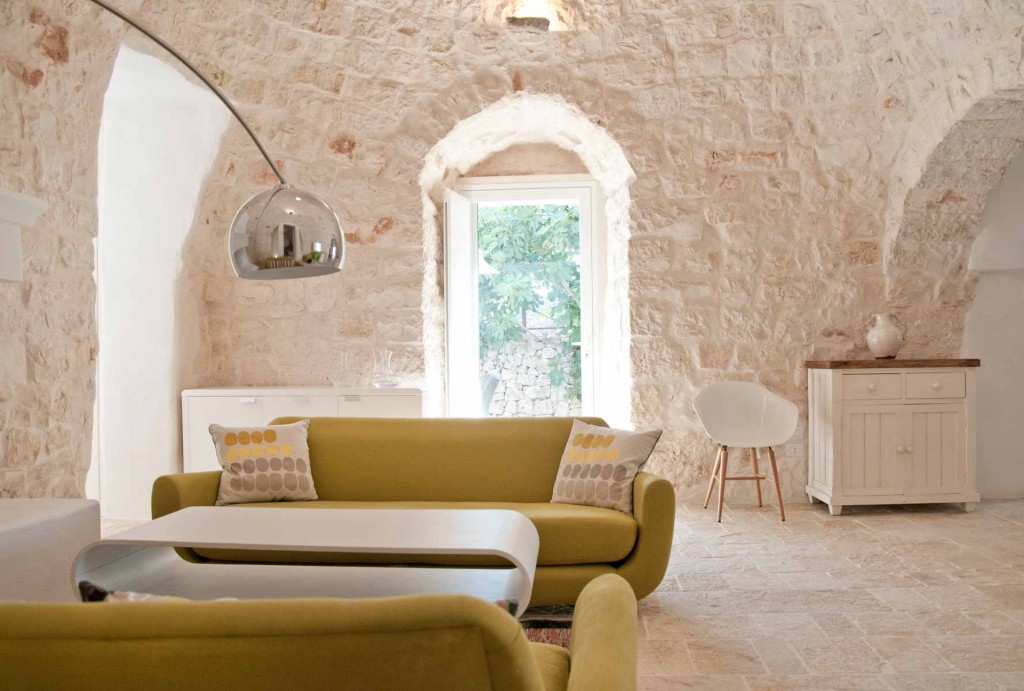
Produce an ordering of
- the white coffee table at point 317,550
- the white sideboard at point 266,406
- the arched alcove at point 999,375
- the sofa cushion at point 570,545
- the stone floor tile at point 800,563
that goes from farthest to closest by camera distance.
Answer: the arched alcove at point 999,375 < the white sideboard at point 266,406 < the stone floor tile at point 800,563 < the sofa cushion at point 570,545 < the white coffee table at point 317,550

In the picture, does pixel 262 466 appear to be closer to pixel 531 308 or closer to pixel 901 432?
pixel 531 308

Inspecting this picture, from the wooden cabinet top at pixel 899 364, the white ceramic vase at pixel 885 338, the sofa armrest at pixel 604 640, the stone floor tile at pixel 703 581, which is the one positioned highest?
the white ceramic vase at pixel 885 338

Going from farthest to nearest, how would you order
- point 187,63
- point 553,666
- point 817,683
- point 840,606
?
point 840,606
point 817,683
point 187,63
point 553,666

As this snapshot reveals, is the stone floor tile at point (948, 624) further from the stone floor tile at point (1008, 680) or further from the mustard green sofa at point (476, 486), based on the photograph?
the mustard green sofa at point (476, 486)

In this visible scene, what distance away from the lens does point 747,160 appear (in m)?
5.42

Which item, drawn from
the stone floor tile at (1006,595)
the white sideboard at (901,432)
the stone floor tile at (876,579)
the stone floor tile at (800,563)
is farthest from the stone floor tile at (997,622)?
the white sideboard at (901,432)

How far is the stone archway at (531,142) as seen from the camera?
5.59 metres

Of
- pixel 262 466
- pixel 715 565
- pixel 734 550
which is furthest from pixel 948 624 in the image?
pixel 262 466

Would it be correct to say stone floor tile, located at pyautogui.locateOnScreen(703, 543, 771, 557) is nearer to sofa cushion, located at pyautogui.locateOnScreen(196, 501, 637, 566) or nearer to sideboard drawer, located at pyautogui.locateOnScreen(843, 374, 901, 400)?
sofa cushion, located at pyautogui.locateOnScreen(196, 501, 637, 566)

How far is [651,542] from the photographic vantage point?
3.10m

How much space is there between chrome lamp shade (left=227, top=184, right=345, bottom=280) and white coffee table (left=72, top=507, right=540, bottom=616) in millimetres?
818

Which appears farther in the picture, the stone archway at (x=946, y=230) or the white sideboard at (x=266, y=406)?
the white sideboard at (x=266, y=406)

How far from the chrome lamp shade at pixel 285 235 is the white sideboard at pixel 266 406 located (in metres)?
2.93

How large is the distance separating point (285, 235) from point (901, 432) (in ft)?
13.8
